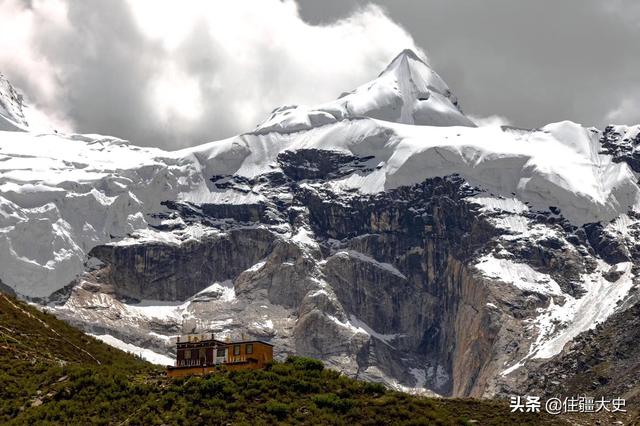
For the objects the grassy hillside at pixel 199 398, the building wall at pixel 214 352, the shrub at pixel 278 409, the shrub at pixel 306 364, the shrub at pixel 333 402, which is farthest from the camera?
the building wall at pixel 214 352

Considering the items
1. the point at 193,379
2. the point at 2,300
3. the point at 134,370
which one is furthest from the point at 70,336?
the point at 193,379

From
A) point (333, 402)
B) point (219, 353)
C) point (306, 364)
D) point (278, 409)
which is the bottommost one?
point (278, 409)

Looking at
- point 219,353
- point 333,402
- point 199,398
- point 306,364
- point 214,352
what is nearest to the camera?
point 199,398

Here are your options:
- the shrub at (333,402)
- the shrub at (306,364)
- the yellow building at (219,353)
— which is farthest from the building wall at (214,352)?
the shrub at (333,402)

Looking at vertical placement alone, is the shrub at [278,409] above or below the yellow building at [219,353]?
below

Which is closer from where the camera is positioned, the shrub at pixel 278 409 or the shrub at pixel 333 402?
the shrub at pixel 278 409

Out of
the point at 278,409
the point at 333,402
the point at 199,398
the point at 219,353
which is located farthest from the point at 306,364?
the point at 219,353

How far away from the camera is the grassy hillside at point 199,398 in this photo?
9094cm

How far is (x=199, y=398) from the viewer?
3679 inches

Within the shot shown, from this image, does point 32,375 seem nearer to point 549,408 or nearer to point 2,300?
point 2,300

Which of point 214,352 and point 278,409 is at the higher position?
point 214,352

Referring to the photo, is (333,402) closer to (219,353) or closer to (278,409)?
(278,409)

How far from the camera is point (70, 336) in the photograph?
4943 inches

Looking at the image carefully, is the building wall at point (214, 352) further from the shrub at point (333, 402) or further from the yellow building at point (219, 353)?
the shrub at point (333, 402)
